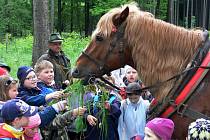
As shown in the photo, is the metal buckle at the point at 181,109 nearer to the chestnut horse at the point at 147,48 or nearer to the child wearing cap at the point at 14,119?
the chestnut horse at the point at 147,48

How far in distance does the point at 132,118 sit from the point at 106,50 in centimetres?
124

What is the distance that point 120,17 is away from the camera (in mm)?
3883

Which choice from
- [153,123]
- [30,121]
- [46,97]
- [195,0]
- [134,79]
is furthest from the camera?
[195,0]

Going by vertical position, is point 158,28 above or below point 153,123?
above

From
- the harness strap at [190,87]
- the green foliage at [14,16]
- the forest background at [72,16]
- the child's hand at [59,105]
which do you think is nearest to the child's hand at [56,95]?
the child's hand at [59,105]

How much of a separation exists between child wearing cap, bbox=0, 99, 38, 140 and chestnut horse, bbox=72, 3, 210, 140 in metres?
0.82

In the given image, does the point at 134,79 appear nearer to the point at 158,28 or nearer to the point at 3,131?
the point at 158,28

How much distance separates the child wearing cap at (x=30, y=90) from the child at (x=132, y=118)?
94 cm

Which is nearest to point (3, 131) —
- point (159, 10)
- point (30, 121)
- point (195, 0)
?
point (30, 121)

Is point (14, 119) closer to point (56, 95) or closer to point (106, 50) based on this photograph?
point (56, 95)

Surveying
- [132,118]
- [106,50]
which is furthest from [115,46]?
[132,118]

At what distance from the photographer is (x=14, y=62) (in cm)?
1398

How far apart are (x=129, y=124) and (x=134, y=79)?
95 centimetres

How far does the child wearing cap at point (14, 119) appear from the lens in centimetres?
330
